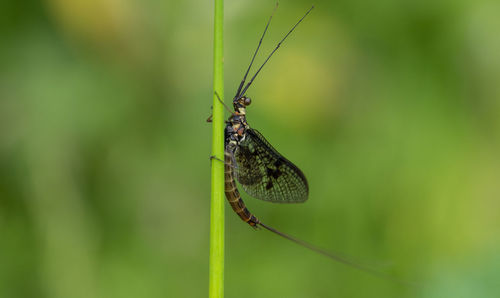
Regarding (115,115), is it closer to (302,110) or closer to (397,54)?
(302,110)

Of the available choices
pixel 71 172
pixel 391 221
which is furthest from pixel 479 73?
pixel 71 172

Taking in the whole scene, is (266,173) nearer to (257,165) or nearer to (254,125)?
(257,165)

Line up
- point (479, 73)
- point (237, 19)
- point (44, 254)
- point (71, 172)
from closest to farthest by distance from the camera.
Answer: point (44, 254), point (71, 172), point (479, 73), point (237, 19)

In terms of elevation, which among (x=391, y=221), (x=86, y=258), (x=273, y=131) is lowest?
(x=86, y=258)

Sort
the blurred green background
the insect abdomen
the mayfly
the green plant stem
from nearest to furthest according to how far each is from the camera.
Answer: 1. the green plant stem
2. the insect abdomen
3. the mayfly
4. the blurred green background

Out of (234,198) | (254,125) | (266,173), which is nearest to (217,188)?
(234,198)

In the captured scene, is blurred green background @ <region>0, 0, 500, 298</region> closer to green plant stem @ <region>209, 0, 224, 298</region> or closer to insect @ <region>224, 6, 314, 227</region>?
insect @ <region>224, 6, 314, 227</region>

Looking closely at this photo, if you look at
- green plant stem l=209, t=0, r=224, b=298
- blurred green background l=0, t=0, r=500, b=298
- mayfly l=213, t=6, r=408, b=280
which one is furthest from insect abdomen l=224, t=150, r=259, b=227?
blurred green background l=0, t=0, r=500, b=298
